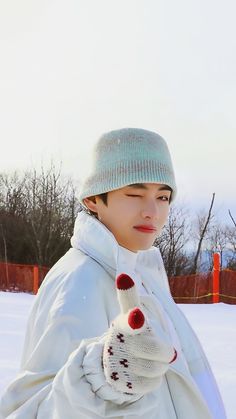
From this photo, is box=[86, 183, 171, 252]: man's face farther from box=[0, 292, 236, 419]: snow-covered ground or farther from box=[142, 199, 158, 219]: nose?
box=[0, 292, 236, 419]: snow-covered ground

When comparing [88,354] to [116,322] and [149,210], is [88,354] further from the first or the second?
[149,210]

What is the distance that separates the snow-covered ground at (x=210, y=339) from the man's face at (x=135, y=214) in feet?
9.52

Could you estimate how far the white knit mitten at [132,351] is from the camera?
3.05 ft

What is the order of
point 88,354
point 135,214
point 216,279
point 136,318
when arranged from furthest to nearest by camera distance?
point 216,279 → point 135,214 → point 88,354 → point 136,318

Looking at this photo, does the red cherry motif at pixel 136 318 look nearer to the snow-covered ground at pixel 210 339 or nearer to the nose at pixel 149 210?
the nose at pixel 149 210

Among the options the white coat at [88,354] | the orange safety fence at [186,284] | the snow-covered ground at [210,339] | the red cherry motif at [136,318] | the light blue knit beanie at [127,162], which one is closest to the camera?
the red cherry motif at [136,318]

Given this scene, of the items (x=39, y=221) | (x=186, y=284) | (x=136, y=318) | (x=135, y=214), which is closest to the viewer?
(x=136, y=318)

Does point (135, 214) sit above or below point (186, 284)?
above

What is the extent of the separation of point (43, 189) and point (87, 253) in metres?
32.9

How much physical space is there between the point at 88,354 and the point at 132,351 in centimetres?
12

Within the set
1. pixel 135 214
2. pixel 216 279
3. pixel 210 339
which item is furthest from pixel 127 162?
pixel 216 279

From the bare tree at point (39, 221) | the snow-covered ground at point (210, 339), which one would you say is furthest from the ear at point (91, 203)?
the bare tree at point (39, 221)

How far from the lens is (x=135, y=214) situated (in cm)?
140

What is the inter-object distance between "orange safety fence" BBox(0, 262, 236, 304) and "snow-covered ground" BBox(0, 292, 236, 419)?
2.66 meters
